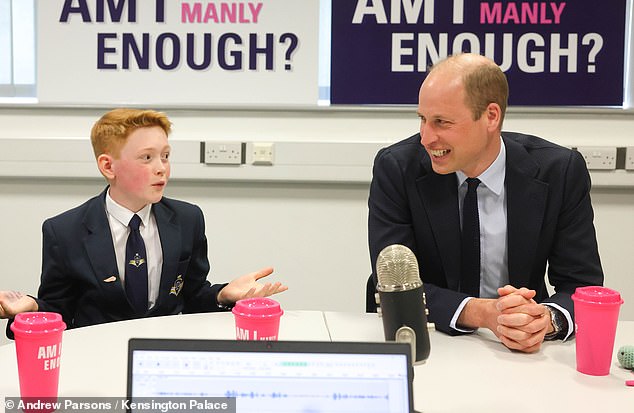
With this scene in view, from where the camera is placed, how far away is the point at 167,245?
8.02 ft

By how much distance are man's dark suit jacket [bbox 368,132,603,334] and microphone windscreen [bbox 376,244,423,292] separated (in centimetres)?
82

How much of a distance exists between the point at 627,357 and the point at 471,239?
655mm

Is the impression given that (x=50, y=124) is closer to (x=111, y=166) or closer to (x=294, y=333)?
(x=111, y=166)

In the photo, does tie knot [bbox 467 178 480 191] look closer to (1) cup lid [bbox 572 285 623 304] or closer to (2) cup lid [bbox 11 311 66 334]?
(1) cup lid [bbox 572 285 623 304]

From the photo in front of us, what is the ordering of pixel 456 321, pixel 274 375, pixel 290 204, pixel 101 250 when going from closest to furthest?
pixel 274 375 → pixel 456 321 → pixel 101 250 → pixel 290 204

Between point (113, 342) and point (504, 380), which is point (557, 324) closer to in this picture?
point (504, 380)

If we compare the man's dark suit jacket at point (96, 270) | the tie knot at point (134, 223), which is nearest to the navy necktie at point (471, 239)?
the man's dark suit jacket at point (96, 270)

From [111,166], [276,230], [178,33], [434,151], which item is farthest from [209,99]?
[434,151]

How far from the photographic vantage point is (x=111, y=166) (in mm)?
2471

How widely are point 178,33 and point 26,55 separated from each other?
2.18 ft

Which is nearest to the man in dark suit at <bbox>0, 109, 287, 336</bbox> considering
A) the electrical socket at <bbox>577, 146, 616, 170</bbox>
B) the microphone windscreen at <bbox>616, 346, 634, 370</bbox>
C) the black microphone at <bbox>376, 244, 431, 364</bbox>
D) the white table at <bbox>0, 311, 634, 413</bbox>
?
the white table at <bbox>0, 311, 634, 413</bbox>

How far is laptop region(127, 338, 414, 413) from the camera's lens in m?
1.19

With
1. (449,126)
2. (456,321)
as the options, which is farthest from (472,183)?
(456,321)

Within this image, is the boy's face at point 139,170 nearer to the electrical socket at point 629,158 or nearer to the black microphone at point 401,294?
the black microphone at point 401,294
